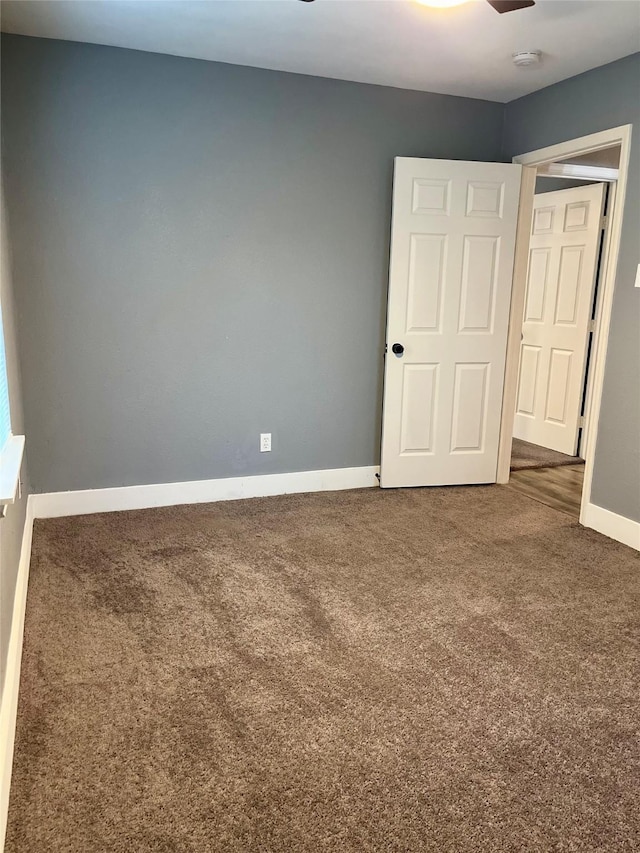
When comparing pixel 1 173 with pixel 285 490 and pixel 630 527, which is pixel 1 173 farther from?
pixel 630 527

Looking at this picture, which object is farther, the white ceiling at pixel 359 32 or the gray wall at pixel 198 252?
the gray wall at pixel 198 252

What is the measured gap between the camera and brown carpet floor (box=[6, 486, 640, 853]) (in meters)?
1.58

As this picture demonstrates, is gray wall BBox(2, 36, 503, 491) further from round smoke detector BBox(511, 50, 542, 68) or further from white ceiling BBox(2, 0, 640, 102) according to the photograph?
round smoke detector BBox(511, 50, 542, 68)

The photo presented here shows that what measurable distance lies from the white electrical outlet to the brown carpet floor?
0.67m

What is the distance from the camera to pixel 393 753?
1812 mm

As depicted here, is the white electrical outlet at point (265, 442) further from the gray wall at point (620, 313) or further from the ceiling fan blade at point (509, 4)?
the ceiling fan blade at point (509, 4)

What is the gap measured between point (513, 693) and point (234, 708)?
92 centimetres

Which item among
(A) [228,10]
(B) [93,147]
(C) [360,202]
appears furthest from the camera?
(C) [360,202]

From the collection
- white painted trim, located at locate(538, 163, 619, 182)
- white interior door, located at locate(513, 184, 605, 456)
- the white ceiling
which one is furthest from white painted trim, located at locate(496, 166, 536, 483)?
white interior door, located at locate(513, 184, 605, 456)

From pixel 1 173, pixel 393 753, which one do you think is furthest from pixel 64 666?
pixel 1 173

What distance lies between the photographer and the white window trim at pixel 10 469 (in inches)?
62.0

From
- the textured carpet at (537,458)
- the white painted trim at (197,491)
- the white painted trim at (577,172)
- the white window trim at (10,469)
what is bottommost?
the textured carpet at (537,458)

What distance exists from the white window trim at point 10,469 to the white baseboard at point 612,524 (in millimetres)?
2949

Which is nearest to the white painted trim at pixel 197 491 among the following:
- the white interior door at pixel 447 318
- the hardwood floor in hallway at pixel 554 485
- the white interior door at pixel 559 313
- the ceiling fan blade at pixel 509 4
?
the white interior door at pixel 447 318
